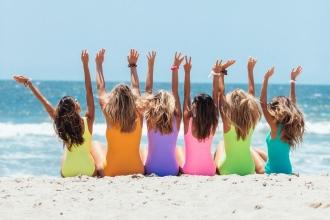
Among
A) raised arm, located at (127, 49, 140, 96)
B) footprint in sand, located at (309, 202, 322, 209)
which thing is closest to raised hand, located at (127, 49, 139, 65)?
raised arm, located at (127, 49, 140, 96)

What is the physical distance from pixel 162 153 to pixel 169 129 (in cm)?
25

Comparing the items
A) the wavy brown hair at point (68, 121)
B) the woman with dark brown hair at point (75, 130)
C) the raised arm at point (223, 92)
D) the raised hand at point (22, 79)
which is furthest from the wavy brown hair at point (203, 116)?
the raised hand at point (22, 79)

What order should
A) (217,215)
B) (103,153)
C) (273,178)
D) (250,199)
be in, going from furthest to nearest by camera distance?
(103,153), (273,178), (250,199), (217,215)

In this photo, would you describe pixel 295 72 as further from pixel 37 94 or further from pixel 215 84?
pixel 37 94

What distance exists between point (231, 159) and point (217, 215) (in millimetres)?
1934

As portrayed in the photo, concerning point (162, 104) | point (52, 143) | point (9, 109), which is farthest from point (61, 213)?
point (9, 109)

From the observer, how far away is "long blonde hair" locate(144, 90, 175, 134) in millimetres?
6539

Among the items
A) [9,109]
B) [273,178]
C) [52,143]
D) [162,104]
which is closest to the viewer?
[273,178]

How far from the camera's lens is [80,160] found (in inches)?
263

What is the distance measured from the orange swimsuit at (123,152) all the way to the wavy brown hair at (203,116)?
0.56 meters

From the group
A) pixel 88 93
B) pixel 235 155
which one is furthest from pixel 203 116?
pixel 88 93

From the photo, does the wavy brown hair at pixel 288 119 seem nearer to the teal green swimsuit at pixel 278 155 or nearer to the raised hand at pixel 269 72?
the teal green swimsuit at pixel 278 155

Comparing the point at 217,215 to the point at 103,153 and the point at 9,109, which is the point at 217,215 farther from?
the point at 9,109

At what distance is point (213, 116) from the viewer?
21.7 ft
